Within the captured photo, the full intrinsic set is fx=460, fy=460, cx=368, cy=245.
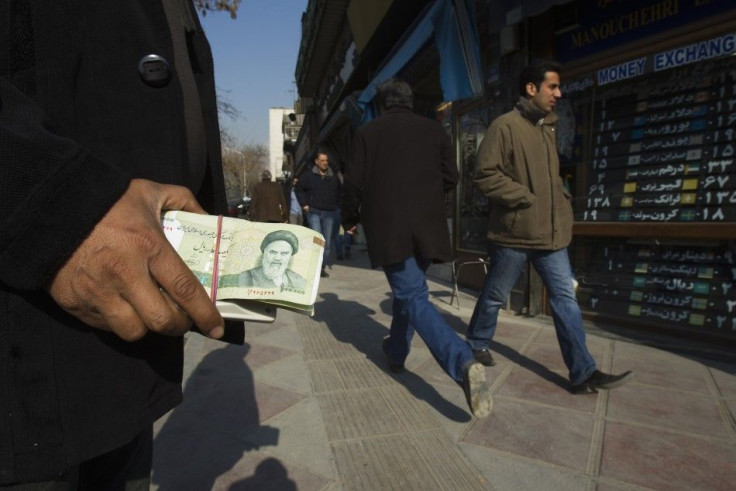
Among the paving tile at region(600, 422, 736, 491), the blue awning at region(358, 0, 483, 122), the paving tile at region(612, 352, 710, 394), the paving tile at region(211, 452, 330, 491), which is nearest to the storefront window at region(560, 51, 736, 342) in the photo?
the paving tile at region(612, 352, 710, 394)

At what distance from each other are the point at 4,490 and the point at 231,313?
0.47m

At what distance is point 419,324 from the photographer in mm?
2705

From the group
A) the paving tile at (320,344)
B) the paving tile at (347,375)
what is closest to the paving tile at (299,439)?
the paving tile at (347,375)

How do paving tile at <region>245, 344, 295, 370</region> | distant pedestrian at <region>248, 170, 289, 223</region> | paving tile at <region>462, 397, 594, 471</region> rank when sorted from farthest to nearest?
1. distant pedestrian at <region>248, 170, 289, 223</region>
2. paving tile at <region>245, 344, 295, 370</region>
3. paving tile at <region>462, 397, 594, 471</region>

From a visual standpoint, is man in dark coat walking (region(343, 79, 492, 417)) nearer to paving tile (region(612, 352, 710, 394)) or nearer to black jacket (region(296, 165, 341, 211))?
paving tile (region(612, 352, 710, 394))

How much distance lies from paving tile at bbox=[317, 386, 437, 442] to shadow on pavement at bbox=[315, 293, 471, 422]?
0.37 feet

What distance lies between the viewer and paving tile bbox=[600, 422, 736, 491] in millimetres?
1998

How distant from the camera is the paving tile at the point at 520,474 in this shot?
1.96 m

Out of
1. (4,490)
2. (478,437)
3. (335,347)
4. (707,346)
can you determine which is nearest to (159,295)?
(4,490)

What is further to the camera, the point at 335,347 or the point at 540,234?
the point at 335,347

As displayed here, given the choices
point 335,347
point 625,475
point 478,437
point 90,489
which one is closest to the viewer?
point 90,489

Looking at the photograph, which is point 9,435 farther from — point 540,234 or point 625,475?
point 540,234

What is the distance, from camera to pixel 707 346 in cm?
375

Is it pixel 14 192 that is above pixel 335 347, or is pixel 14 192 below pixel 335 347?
above
